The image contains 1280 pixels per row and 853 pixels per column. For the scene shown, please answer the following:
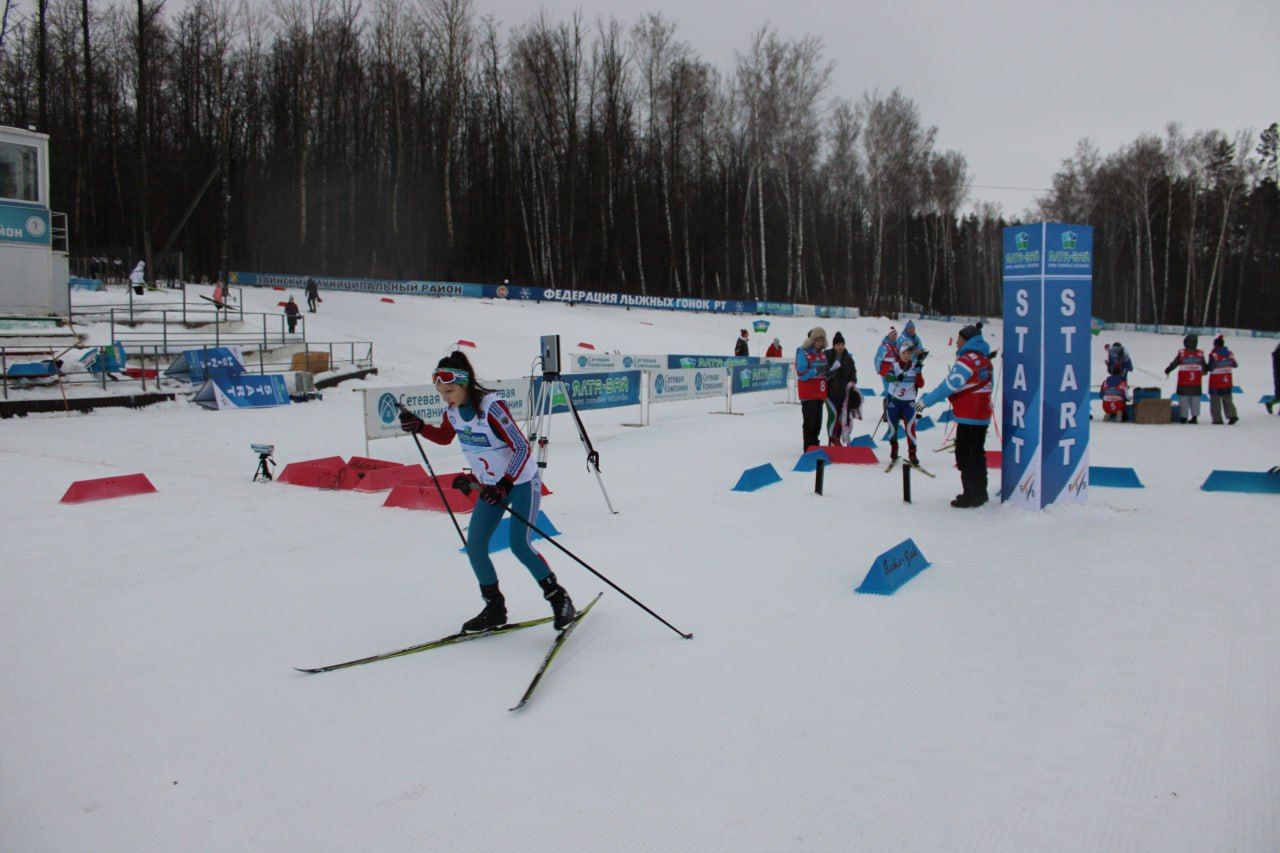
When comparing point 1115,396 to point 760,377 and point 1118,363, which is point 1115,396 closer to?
point 1118,363

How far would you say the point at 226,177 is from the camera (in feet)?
142

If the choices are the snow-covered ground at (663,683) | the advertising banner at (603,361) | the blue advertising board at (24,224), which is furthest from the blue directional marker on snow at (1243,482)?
the blue advertising board at (24,224)

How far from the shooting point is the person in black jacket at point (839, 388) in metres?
12.4

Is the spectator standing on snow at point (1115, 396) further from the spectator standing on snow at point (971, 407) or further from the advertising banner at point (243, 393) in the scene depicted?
the advertising banner at point (243, 393)

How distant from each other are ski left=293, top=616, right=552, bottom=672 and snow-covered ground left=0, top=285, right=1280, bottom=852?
0.19ft

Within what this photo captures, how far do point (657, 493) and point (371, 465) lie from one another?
11.5 feet

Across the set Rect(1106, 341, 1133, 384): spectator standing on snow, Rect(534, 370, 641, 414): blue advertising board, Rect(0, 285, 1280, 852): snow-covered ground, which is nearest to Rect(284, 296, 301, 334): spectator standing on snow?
Rect(534, 370, 641, 414): blue advertising board

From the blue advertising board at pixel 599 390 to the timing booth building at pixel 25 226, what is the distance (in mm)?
10798

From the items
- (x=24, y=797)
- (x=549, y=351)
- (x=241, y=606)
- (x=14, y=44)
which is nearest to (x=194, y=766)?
(x=24, y=797)

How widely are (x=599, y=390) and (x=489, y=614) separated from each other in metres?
10.9

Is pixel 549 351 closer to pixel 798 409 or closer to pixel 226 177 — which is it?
pixel 798 409

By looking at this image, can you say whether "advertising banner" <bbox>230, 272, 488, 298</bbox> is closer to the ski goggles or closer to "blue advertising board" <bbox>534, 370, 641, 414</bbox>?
"blue advertising board" <bbox>534, 370, 641, 414</bbox>

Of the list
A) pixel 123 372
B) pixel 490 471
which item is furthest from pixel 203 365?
pixel 490 471

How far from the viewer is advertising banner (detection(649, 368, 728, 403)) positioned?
1736 cm
